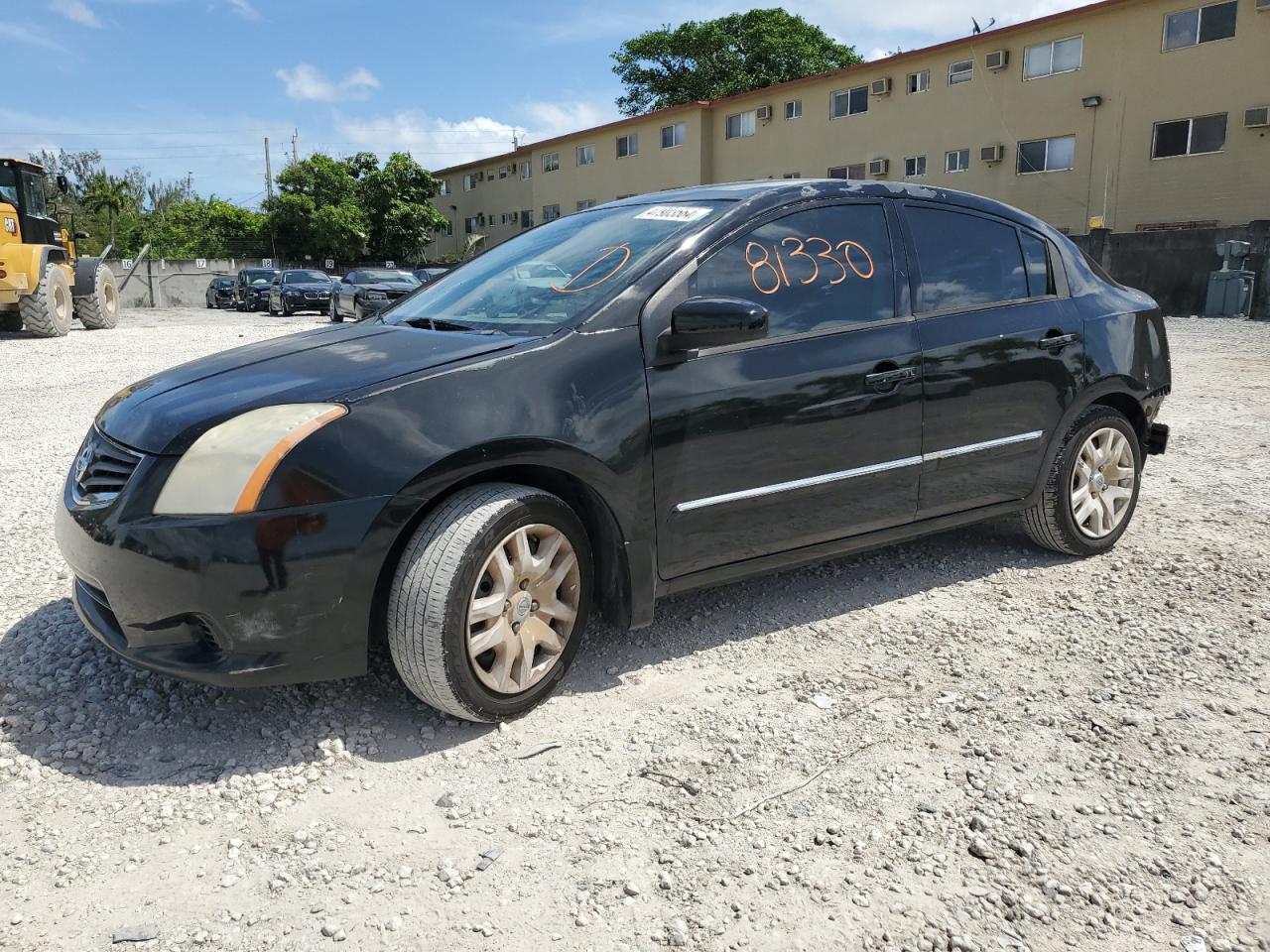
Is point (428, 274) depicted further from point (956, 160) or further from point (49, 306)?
point (956, 160)

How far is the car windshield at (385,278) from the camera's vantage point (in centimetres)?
2373

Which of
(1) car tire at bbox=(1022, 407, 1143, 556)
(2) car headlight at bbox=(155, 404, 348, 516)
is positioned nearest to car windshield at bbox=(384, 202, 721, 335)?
(2) car headlight at bbox=(155, 404, 348, 516)

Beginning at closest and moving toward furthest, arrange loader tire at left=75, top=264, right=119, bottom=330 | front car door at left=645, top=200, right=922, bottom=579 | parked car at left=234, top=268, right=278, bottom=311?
front car door at left=645, top=200, right=922, bottom=579
loader tire at left=75, top=264, right=119, bottom=330
parked car at left=234, top=268, right=278, bottom=311

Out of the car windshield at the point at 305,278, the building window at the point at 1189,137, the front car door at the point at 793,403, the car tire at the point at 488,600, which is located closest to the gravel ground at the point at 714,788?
the car tire at the point at 488,600

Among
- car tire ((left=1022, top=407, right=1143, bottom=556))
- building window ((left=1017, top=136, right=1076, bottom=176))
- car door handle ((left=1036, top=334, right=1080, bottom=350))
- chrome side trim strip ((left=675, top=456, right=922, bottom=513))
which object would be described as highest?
building window ((left=1017, top=136, right=1076, bottom=176))

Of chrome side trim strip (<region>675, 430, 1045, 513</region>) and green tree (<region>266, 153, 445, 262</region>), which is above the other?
green tree (<region>266, 153, 445, 262</region>)

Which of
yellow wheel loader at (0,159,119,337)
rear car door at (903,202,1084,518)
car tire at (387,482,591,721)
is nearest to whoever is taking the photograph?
car tire at (387,482,591,721)

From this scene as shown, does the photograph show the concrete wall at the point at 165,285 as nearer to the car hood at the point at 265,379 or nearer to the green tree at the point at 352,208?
the green tree at the point at 352,208

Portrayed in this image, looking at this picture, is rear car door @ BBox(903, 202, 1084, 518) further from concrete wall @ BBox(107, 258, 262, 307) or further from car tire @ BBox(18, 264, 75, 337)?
concrete wall @ BBox(107, 258, 262, 307)

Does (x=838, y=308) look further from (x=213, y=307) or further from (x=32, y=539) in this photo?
(x=213, y=307)

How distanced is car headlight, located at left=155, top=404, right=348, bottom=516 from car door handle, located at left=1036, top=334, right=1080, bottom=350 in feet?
9.73

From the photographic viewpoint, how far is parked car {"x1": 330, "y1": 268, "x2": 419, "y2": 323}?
19.2 meters

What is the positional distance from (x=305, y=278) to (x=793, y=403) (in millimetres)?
27753

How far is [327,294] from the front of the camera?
2788cm
